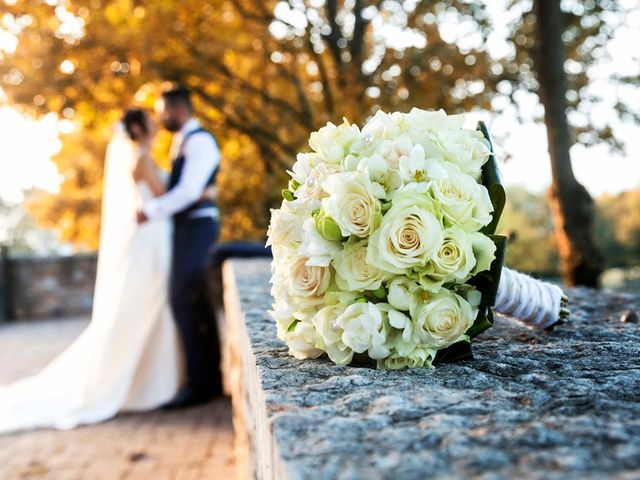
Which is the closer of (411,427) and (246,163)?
(411,427)

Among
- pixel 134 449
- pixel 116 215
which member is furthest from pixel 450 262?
pixel 116 215

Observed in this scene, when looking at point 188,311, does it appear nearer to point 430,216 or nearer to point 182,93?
point 182,93

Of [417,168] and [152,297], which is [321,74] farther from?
[417,168]

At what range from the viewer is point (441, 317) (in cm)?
171

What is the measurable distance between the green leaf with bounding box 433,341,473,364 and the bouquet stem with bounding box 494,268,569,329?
0.23 metres

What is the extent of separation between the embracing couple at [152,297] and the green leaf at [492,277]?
4782 millimetres

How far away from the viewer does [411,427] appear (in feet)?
4.08

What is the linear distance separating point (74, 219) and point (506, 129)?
40.9 feet

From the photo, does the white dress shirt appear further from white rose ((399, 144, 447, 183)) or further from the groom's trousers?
white rose ((399, 144, 447, 183))

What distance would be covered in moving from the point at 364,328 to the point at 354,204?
30 cm

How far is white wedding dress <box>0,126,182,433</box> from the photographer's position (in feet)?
20.5

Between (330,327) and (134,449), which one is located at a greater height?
(330,327)

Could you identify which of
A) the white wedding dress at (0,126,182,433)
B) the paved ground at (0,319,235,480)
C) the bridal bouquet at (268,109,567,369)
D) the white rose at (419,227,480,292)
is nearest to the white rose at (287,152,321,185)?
the bridal bouquet at (268,109,567,369)

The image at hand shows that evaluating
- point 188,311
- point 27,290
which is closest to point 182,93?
point 188,311
